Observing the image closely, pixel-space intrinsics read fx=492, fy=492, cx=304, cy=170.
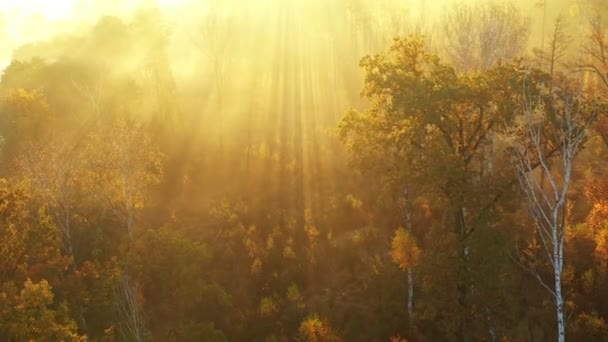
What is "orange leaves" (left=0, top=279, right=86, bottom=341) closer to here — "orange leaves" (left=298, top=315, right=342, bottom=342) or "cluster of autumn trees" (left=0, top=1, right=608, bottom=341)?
"cluster of autumn trees" (left=0, top=1, right=608, bottom=341)

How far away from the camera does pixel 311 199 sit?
108ft

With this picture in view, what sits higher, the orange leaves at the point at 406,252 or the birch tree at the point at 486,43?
the birch tree at the point at 486,43

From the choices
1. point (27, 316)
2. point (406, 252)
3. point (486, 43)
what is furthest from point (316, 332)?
point (486, 43)

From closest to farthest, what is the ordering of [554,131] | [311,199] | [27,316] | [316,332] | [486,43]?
[554,131]
[27,316]
[316,332]
[486,43]
[311,199]

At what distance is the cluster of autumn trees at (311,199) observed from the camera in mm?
17016

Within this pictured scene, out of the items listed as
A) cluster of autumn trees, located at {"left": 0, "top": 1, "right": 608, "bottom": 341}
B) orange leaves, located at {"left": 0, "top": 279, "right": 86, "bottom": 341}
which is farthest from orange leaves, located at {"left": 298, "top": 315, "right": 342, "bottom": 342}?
orange leaves, located at {"left": 0, "top": 279, "right": 86, "bottom": 341}

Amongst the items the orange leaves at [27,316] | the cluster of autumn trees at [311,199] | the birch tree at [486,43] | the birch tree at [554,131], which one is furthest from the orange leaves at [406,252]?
the orange leaves at [27,316]

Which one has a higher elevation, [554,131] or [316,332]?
[554,131]

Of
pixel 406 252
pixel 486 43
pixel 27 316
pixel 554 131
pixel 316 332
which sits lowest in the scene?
pixel 316 332

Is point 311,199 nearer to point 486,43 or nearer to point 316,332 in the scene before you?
point 316,332

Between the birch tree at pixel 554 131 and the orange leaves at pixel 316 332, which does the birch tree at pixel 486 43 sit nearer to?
the birch tree at pixel 554 131

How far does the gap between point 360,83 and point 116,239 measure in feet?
100

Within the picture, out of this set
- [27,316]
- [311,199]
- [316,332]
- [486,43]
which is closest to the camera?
[27,316]

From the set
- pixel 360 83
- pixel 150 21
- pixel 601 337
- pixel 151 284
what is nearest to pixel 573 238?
pixel 601 337
